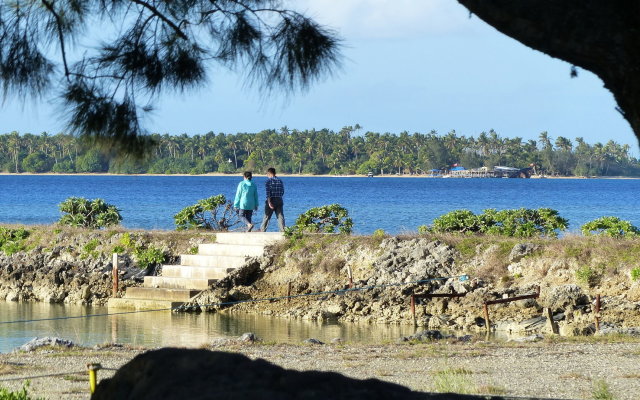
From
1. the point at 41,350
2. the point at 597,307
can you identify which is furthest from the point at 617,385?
the point at 41,350

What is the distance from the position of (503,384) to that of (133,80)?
5.31 m

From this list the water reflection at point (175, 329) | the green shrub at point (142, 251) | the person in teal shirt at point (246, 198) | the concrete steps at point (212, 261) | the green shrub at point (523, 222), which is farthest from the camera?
the green shrub at point (142, 251)

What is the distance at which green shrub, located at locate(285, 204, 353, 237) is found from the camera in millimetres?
24984

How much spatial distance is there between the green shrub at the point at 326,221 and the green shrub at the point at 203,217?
2791 mm

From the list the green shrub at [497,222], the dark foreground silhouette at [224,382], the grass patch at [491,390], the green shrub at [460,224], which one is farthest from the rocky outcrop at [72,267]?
the dark foreground silhouette at [224,382]

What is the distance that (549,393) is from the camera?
376 inches

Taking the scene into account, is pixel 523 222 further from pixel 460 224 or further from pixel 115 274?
pixel 115 274

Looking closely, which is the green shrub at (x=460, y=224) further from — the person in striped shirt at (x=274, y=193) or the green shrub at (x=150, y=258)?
the green shrub at (x=150, y=258)

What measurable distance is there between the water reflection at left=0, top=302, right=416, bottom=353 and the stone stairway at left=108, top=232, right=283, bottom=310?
21.0 inches

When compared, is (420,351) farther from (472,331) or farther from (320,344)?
(472,331)

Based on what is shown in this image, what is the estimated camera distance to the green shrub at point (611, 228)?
72.0ft

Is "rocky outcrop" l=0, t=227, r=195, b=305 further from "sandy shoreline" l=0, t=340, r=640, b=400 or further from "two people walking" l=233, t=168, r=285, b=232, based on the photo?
"sandy shoreline" l=0, t=340, r=640, b=400

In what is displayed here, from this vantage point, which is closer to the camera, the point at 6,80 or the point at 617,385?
the point at 6,80

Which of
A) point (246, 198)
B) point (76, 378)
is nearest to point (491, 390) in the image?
point (76, 378)
